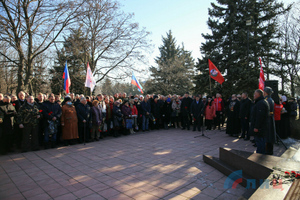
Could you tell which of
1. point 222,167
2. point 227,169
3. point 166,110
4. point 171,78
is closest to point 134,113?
point 166,110

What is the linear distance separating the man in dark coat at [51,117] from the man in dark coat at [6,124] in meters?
1.07

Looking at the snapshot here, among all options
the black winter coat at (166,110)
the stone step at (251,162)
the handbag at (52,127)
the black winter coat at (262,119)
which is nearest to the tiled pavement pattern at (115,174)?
the stone step at (251,162)

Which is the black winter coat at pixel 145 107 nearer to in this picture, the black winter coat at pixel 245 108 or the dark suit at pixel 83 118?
the dark suit at pixel 83 118

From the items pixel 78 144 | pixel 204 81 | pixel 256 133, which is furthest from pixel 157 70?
pixel 256 133

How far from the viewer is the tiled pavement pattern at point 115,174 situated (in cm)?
396

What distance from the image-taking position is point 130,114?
34.6 ft

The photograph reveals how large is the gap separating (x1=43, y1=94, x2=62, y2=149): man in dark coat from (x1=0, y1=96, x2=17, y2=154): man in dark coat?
1075 millimetres

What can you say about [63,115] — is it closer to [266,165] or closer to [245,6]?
[266,165]

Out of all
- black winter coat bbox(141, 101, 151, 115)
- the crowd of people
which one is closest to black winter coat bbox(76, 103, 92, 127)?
the crowd of people

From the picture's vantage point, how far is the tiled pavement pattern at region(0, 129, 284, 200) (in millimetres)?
3959

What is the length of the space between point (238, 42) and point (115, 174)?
58.4 ft

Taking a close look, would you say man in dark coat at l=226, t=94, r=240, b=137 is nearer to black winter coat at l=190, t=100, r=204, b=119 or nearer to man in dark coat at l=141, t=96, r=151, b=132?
black winter coat at l=190, t=100, r=204, b=119

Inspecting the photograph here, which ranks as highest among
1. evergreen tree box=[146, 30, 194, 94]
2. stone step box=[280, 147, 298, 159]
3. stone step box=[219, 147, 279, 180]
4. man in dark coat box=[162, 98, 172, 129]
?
evergreen tree box=[146, 30, 194, 94]

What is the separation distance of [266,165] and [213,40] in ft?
58.5
